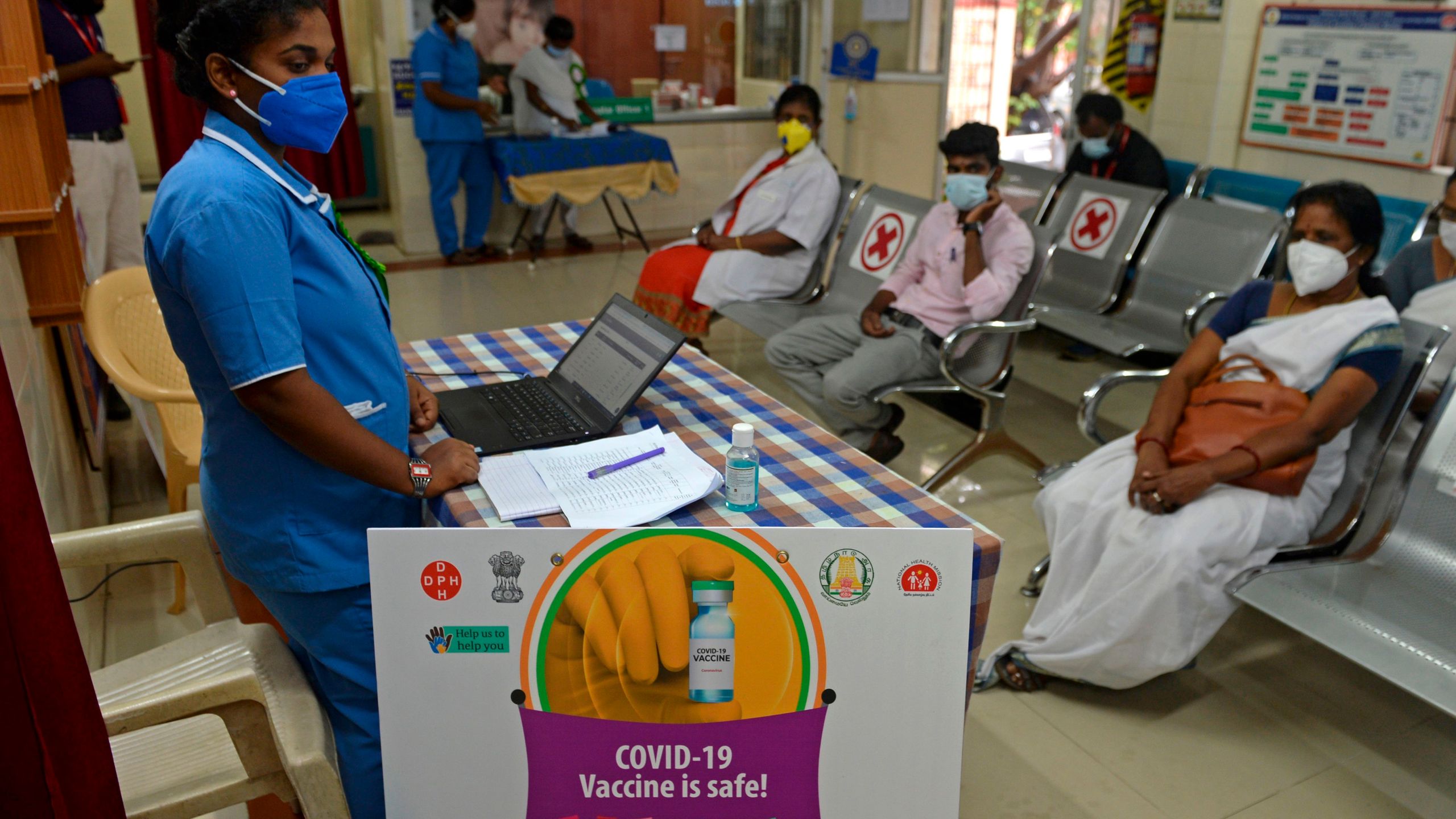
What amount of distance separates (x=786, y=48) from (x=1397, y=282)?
16.9ft

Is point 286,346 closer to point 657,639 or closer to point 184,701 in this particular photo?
point 184,701

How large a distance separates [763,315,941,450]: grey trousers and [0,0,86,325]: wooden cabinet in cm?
207

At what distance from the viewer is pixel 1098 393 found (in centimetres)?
291

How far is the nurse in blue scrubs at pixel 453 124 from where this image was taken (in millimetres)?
6047

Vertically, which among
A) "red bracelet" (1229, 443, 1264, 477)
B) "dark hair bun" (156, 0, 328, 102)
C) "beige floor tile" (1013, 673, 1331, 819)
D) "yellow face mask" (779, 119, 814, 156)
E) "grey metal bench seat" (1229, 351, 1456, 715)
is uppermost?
"dark hair bun" (156, 0, 328, 102)

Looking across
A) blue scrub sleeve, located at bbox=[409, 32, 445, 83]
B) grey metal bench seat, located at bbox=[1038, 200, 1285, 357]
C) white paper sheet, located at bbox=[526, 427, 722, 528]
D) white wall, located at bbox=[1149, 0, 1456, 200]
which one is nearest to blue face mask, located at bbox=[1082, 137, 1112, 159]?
grey metal bench seat, located at bbox=[1038, 200, 1285, 357]

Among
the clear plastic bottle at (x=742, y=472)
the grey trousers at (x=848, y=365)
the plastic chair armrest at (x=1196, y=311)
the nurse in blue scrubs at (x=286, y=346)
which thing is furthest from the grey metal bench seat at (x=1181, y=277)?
the nurse in blue scrubs at (x=286, y=346)

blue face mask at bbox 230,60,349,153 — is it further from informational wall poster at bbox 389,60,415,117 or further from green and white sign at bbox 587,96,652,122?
green and white sign at bbox 587,96,652,122

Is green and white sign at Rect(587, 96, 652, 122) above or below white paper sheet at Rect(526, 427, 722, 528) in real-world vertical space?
above

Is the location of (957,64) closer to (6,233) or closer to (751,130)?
(751,130)

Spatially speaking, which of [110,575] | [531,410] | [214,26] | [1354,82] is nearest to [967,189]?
[531,410]

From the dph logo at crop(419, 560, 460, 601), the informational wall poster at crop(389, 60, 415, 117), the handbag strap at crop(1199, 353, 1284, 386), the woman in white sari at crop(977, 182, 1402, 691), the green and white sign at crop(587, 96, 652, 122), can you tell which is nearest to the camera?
the dph logo at crop(419, 560, 460, 601)

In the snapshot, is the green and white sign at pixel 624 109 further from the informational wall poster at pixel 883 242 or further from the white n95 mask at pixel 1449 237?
the white n95 mask at pixel 1449 237

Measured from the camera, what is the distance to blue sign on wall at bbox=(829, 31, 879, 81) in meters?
7.10
